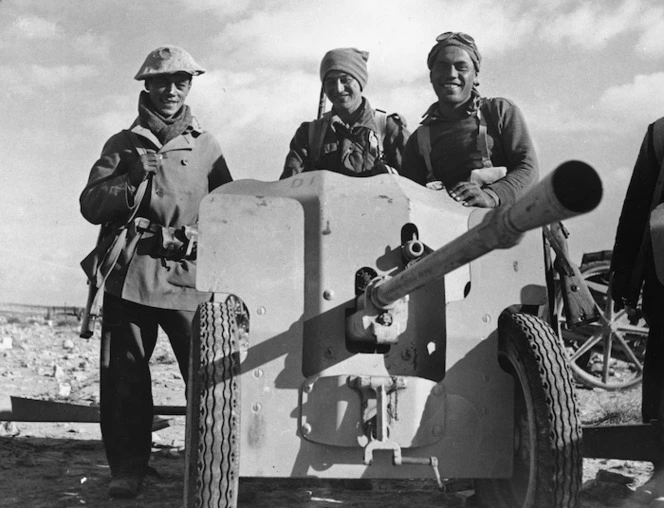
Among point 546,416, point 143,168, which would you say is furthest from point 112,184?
point 546,416

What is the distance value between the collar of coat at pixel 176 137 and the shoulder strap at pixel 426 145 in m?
1.14

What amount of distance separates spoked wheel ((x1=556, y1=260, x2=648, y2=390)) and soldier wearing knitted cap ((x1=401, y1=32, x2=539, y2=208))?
2.97m

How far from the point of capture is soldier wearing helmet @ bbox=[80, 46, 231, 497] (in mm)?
4793

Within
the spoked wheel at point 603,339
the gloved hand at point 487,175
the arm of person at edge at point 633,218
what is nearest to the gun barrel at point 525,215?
the gloved hand at point 487,175

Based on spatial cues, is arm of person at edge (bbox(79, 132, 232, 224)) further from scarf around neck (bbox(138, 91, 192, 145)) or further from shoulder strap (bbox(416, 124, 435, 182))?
shoulder strap (bbox(416, 124, 435, 182))

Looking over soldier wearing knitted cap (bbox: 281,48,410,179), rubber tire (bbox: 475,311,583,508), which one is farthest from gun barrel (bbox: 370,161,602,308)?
soldier wearing knitted cap (bbox: 281,48,410,179)

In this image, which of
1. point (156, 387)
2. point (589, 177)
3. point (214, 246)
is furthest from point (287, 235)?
point (156, 387)

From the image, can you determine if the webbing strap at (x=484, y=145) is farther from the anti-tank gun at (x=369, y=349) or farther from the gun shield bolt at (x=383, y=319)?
the gun shield bolt at (x=383, y=319)

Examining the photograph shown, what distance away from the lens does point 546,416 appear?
3.56m

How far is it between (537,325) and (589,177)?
4.65 ft

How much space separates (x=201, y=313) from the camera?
3740mm

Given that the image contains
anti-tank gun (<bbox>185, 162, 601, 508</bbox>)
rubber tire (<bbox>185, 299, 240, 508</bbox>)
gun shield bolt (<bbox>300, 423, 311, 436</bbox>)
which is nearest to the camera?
rubber tire (<bbox>185, 299, 240, 508</bbox>)

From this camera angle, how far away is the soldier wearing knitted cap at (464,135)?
4816 millimetres

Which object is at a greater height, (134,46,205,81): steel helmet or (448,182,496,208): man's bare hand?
(134,46,205,81): steel helmet
